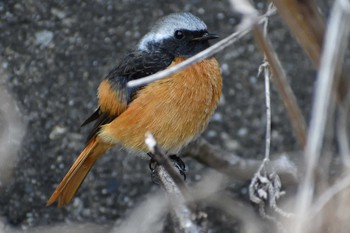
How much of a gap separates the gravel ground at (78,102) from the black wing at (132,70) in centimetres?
Result: 101

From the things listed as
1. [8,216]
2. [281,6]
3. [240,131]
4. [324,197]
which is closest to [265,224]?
[240,131]

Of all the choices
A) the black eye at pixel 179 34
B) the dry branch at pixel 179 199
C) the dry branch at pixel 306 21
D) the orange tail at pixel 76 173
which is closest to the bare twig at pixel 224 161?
the orange tail at pixel 76 173

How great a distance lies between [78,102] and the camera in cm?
552

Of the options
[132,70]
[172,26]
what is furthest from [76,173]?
[172,26]

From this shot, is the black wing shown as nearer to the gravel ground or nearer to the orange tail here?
the orange tail

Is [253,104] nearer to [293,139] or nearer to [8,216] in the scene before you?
[293,139]

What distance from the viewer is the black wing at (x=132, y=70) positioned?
4.28 m

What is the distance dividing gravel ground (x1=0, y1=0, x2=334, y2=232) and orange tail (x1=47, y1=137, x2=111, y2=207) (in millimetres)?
742

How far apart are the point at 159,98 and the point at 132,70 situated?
0.24 meters

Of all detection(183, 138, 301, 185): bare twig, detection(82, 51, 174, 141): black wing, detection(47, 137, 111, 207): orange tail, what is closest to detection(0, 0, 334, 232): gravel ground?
detection(183, 138, 301, 185): bare twig

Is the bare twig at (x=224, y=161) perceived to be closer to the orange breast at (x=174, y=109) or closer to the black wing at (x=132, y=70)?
the orange breast at (x=174, y=109)

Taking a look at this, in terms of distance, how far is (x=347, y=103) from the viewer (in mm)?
1814

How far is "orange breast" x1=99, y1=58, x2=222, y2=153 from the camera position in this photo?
4.21m

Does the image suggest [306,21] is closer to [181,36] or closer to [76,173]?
[181,36]
